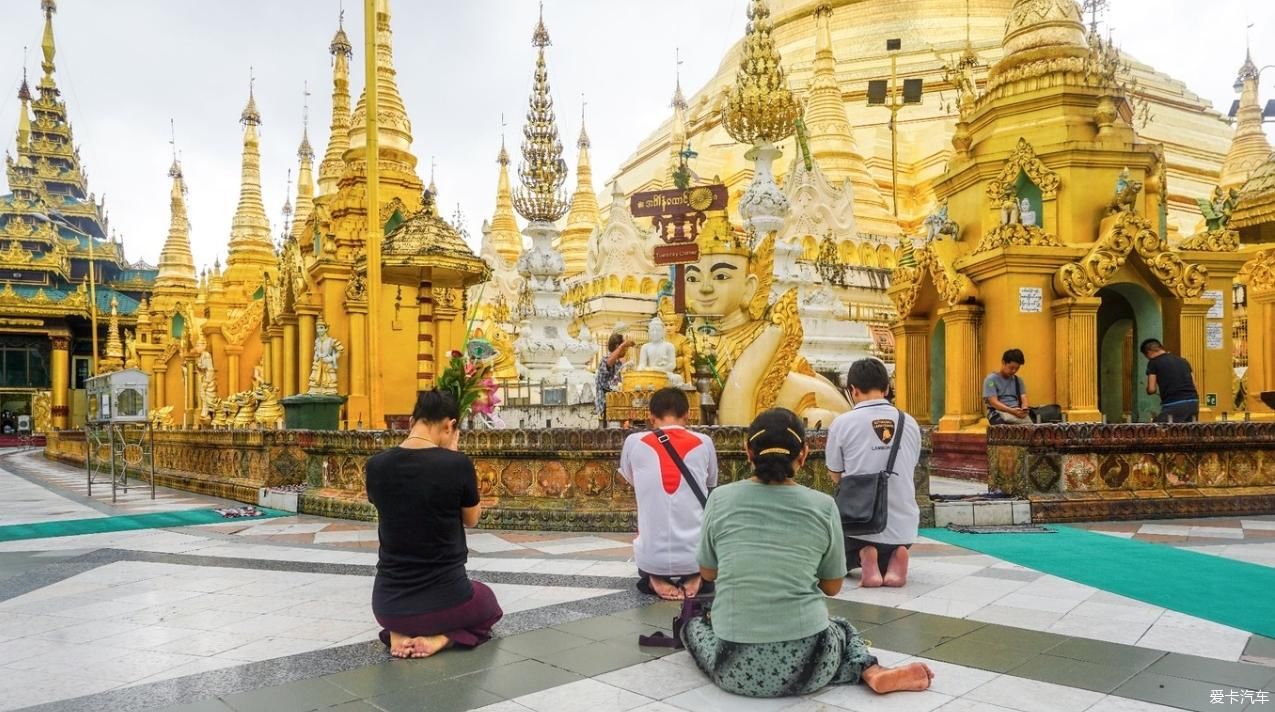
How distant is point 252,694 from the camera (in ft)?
11.7

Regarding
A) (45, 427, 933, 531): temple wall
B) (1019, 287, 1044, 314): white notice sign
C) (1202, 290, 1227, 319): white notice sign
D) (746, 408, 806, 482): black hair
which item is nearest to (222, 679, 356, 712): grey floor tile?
(746, 408, 806, 482): black hair

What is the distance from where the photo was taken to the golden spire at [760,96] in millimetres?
16906

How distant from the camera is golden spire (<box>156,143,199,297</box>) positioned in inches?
1272

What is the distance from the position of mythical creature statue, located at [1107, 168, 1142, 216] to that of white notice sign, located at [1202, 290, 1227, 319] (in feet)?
7.02

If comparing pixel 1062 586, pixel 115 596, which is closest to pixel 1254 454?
pixel 1062 586

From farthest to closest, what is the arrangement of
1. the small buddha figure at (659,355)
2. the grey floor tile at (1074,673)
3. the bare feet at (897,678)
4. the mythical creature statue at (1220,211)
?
the mythical creature statue at (1220,211)
the small buddha figure at (659,355)
the grey floor tile at (1074,673)
the bare feet at (897,678)

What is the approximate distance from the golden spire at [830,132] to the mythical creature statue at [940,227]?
1308cm

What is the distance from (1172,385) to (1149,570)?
12.9ft

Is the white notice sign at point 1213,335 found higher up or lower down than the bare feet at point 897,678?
higher up

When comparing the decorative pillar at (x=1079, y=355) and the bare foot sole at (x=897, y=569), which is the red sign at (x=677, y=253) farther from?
the bare foot sole at (x=897, y=569)

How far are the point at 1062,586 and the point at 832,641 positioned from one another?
2.59m

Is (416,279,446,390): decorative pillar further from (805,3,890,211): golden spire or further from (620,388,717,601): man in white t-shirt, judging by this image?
(805,3,890,211): golden spire

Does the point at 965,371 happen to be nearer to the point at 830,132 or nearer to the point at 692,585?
the point at 692,585

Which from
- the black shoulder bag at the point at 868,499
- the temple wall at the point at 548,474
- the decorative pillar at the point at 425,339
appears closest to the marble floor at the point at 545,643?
the black shoulder bag at the point at 868,499
